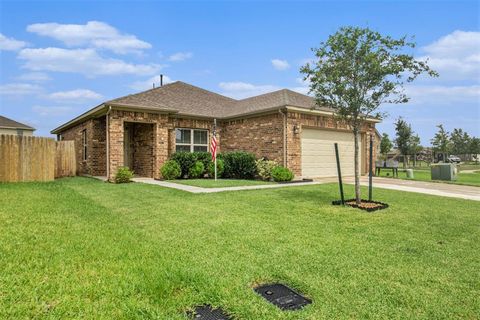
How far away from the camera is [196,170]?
13.4 meters

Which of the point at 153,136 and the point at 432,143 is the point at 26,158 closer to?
the point at 153,136

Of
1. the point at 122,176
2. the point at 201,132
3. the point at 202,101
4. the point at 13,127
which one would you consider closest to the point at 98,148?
the point at 122,176

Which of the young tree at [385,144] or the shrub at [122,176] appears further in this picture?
the young tree at [385,144]

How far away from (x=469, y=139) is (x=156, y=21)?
54403 mm

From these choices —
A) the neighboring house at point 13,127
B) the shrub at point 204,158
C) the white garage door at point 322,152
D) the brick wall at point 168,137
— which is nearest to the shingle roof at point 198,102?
the brick wall at point 168,137

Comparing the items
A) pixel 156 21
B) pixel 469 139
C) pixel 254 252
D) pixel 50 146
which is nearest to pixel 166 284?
pixel 254 252

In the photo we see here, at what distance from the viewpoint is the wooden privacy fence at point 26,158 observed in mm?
11625

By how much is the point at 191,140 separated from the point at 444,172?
12969mm

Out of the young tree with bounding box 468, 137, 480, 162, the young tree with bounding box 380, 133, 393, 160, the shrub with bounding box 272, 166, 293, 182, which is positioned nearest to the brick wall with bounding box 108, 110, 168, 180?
the shrub with bounding box 272, 166, 293, 182

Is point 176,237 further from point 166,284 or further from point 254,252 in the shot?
point 166,284

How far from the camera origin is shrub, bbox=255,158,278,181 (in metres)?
13.0

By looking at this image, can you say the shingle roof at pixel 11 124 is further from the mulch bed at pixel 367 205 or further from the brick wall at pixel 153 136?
the mulch bed at pixel 367 205

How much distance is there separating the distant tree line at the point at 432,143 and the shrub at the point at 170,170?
19181 millimetres

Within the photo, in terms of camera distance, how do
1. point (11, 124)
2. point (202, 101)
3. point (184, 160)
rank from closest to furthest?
point (184, 160), point (202, 101), point (11, 124)
